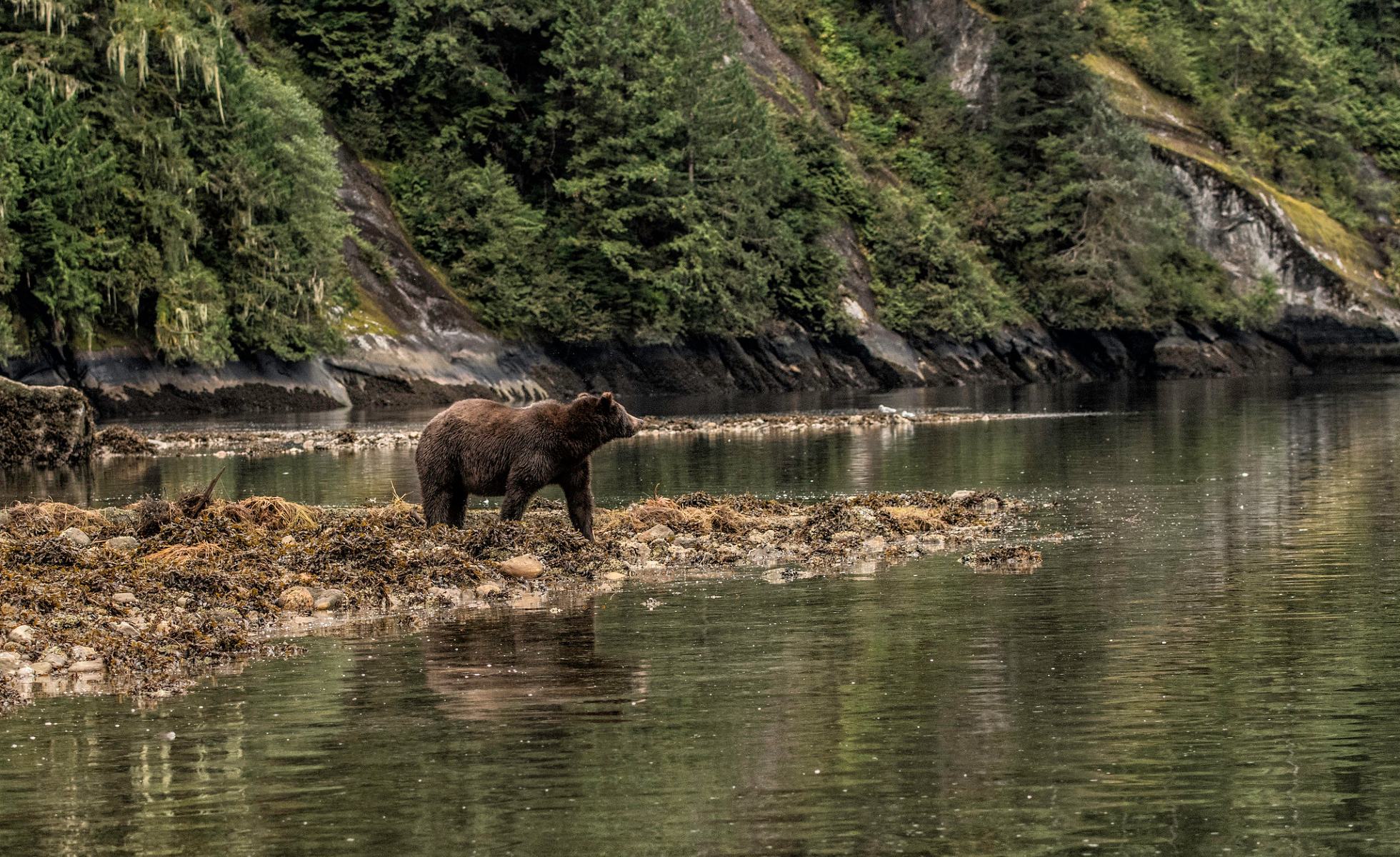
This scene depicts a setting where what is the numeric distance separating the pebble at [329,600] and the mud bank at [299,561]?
23mm

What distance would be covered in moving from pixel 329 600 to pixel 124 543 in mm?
3862

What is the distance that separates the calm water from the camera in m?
10.3

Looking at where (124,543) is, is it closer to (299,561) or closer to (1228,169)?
(299,561)

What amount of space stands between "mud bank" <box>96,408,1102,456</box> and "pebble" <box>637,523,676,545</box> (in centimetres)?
2146

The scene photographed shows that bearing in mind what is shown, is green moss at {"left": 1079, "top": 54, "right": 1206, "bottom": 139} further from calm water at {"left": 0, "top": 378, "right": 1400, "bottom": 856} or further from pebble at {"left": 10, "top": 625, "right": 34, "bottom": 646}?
pebble at {"left": 10, "top": 625, "right": 34, "bottom": 646}

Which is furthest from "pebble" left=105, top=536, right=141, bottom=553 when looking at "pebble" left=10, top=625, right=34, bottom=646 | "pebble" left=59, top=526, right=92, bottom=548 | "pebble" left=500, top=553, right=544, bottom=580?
"pebble" left=10, top=625, right=34, bottom=646

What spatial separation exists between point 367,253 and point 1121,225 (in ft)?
137

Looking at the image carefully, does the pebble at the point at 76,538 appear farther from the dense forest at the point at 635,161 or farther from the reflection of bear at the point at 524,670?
the dense forest at the point at 635,161

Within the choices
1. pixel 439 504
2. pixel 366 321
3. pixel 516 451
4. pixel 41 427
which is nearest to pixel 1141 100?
pixel 366 321

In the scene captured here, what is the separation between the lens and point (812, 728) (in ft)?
42.1

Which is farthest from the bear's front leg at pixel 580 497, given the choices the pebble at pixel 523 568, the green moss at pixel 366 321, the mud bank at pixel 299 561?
the green moss at pixel 366 321

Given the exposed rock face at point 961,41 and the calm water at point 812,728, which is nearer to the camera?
the calm water at point 812,728

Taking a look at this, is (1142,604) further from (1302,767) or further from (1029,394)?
(1029,394)

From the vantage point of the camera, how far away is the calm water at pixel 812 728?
33.8 feet
